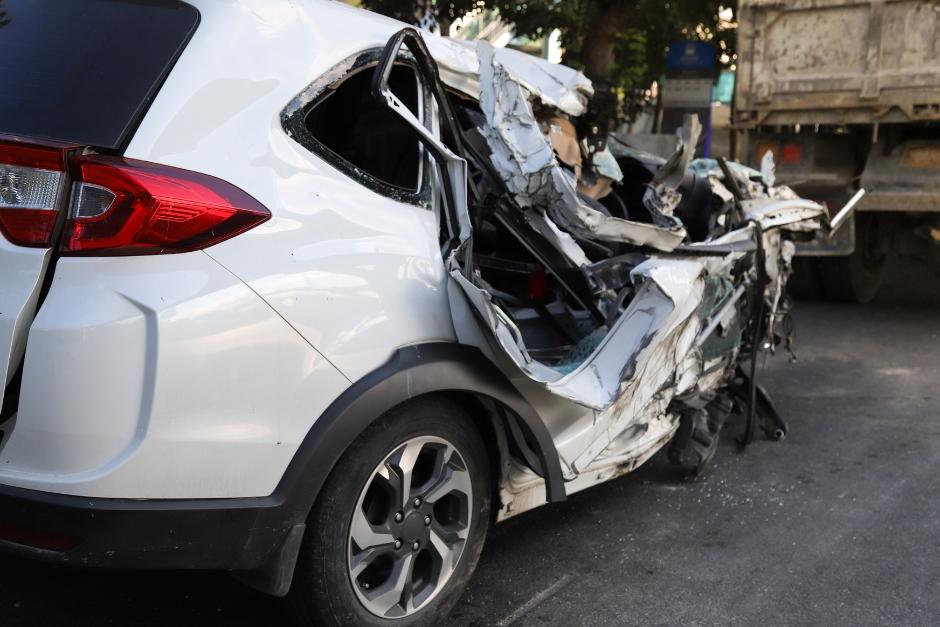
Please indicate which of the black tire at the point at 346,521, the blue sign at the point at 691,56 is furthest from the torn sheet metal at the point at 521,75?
the blue sign at the point at 691,56

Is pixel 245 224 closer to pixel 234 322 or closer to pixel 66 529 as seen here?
pixel 234 322

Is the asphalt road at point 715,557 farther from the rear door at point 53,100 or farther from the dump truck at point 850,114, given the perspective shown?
the dump truck at point 850,114

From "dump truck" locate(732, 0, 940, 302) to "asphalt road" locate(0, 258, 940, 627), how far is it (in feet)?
10.1

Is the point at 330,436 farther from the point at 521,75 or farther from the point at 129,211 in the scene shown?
the point at 521,75

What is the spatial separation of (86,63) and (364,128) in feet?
2.58

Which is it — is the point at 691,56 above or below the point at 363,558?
above

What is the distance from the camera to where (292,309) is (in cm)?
226

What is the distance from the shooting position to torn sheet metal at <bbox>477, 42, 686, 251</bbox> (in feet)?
→ 9.93

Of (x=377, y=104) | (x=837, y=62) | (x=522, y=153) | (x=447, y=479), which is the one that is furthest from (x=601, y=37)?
(x=447, y=479)

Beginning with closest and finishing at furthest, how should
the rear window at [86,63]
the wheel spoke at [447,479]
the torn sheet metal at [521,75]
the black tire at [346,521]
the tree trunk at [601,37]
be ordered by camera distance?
the rear window at [86,63] → the black tire at [346,521] → the wheel spoke at [447,479] → the torn sheet metal at [521,75] → the tree trunk at [601,37]

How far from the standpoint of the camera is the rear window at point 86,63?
2.20 m

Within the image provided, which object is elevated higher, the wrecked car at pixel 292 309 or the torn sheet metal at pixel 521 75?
the torn sheet metal at pixel 521 75

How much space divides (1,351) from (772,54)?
7.31 meters

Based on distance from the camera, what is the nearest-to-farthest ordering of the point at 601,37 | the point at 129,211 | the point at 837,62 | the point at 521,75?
the point at 129,211, the point at 521,75, the point at 837,62, the point at 601,37
